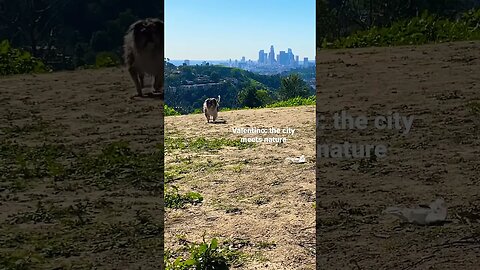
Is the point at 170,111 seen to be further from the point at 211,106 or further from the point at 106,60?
the point at 106,60

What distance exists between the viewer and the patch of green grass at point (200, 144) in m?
3.50

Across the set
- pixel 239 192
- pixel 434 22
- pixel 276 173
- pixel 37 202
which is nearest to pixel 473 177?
pixel 276 173

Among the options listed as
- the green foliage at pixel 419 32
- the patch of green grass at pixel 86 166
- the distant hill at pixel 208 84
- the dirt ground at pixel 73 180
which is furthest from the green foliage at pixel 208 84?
the green foliage at pixel 419 32

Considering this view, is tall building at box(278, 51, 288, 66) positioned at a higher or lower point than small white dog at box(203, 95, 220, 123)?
higher

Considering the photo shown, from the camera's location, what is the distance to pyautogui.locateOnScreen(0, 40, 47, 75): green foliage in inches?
246

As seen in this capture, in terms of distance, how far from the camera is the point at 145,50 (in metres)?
3.49

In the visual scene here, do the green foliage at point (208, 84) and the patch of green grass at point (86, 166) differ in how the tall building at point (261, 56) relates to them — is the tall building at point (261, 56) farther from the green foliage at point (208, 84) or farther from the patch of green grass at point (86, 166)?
the patch of green grass at point (86, 166)

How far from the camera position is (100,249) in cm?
274

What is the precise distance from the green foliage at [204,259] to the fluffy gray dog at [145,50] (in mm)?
984

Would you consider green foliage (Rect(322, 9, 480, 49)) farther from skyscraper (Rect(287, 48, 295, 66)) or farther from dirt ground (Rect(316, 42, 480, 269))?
skyscraper (Rect(287, 48, 295, 66))

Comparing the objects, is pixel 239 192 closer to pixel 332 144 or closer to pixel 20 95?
pixel 332 144

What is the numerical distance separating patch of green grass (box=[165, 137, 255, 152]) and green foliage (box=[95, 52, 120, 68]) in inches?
63.5

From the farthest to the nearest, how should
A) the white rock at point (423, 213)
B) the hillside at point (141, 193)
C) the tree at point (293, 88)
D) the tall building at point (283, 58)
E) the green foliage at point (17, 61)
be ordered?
the green foliage at point (17, 61)
the white rock at point (423, 213)
the hillside at point (141, 193)
the tree at point (293, 88)
the tall building at point (283, 58)

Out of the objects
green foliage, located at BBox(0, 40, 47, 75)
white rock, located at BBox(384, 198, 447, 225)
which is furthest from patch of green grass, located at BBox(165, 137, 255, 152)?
green foliage, located at BBox(0, 40, 47, 75)
